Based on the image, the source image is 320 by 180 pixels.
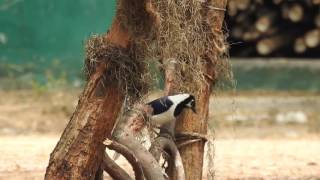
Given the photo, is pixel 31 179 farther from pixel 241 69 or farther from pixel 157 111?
pixel 241 69

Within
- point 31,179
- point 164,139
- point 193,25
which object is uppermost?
point 193,25

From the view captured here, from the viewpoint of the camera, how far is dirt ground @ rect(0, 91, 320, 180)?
554 centimetres

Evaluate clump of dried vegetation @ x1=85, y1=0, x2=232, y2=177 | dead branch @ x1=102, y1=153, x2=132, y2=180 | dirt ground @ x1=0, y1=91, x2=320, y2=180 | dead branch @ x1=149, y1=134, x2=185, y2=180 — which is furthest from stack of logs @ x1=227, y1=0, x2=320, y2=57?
dead branch @ x1=102, y1=153, x2=132, y2=180

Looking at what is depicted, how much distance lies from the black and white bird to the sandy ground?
1441 mm

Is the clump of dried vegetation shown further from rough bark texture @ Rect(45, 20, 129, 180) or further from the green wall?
the green wall

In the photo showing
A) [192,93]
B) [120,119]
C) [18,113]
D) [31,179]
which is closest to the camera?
[120,119]

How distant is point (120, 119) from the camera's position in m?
3.58

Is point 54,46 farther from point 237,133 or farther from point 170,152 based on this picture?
point 170,152

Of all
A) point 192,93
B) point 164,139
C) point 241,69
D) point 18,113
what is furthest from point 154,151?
point 241,69

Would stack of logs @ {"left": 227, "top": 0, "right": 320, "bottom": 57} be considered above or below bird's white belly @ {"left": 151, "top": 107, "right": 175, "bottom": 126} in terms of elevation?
above

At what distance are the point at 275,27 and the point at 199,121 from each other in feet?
15.8

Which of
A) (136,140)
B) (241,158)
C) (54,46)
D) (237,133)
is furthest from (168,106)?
(54,46)

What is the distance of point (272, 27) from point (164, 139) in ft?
16.4

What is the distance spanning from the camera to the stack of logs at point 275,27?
832cm
